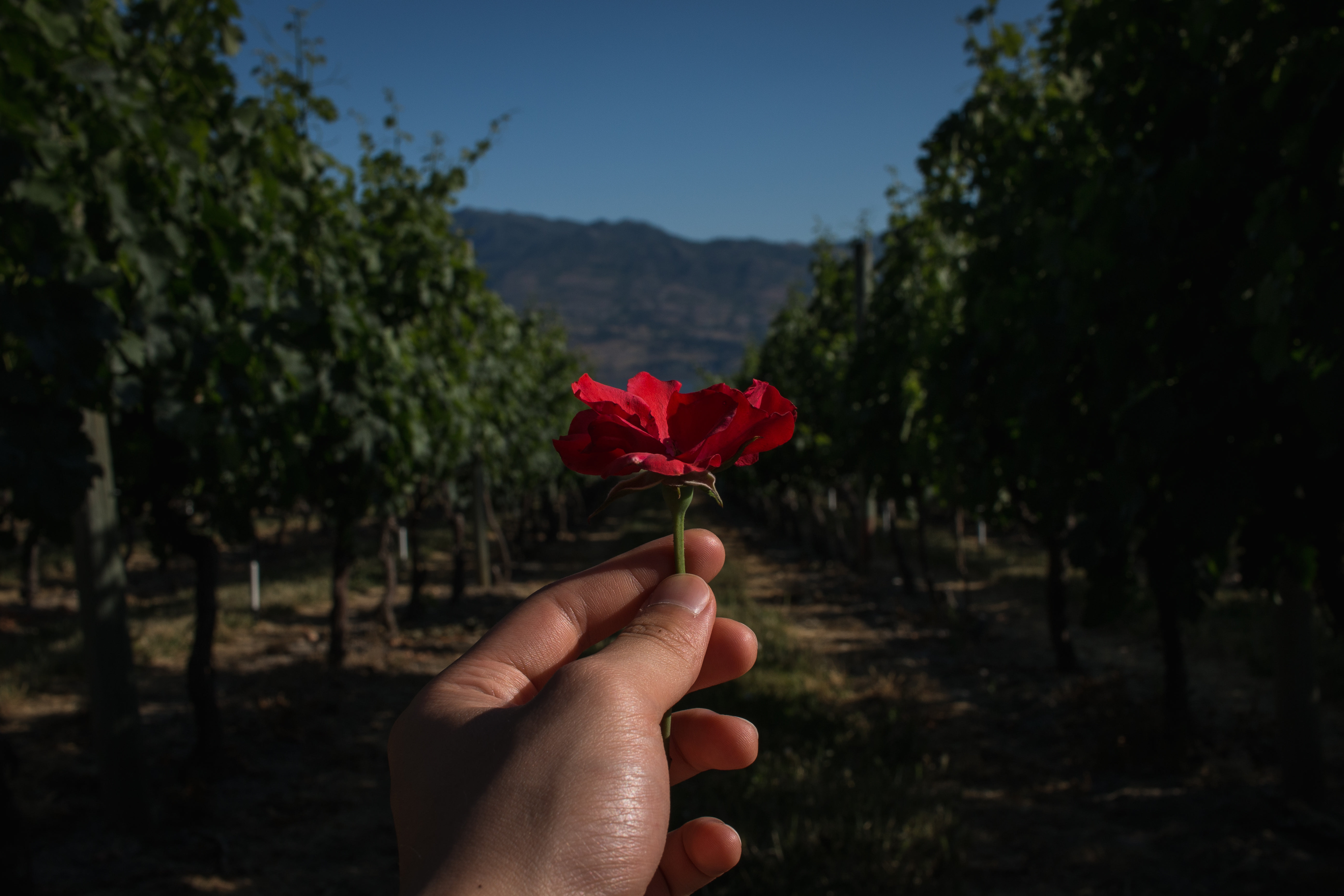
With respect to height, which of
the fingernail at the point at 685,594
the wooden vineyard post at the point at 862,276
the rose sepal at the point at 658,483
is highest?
the wooden vineyard post at the point at 862,276

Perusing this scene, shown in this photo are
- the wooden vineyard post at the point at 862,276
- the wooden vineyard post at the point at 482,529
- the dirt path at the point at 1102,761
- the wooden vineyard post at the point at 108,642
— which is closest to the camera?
the dirt path at the point at 1102,761

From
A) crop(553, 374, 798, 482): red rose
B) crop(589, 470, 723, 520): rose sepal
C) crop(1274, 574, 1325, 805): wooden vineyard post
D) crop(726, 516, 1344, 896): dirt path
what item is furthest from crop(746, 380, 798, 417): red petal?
crop(1274, 574, 1325, 805): wooden vineyard post

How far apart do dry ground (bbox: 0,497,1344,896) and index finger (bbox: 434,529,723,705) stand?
9.05ft

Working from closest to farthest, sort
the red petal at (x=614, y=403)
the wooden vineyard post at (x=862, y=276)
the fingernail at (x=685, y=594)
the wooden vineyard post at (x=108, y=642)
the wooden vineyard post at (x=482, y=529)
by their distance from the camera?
1. the red petal at (x=614, y=403)
2. the fingernail at (x=685, y=594)
3. the wooden vineyard post at (x=108, y=642)
4. the wooden vineyard post at (x=862, y=276)
5. the wooden vineyard post at (x=482, y=529)

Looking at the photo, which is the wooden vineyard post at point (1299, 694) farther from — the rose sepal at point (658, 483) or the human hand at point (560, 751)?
the rose sepal at point (658, 483)

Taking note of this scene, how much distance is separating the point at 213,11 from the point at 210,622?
11.3ft

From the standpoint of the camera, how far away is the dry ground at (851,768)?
3609 millimetres

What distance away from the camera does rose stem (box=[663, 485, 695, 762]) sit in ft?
2.64

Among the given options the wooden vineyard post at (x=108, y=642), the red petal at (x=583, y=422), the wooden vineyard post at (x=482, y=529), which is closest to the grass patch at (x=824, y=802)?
the red petal at (x=583, y=422)

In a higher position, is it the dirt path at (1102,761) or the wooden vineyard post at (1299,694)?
the wooden vineyard post at (1299,694)

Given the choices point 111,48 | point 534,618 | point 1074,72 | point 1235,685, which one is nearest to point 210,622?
point 111,48

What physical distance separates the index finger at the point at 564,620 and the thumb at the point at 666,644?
0.05 meters

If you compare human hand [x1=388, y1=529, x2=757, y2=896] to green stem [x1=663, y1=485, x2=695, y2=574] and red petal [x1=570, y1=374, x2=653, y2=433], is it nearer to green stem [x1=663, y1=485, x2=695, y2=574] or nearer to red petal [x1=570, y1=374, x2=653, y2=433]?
green stem [x1=663, y1=485, x2=695, y2=574]

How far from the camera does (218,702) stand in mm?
6551
